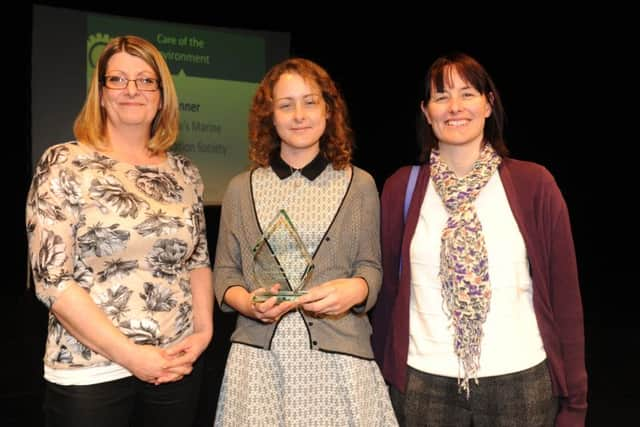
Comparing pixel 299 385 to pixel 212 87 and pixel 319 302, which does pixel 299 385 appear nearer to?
pixel 319 302

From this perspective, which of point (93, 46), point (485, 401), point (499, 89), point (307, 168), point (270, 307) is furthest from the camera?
point (499, 89)

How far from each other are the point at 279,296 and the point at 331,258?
24 cm

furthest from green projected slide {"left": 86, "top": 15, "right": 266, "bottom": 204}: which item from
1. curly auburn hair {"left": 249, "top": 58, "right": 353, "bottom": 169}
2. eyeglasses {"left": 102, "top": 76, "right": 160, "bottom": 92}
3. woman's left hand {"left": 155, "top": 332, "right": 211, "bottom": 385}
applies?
→ woman's left hand {"left": 155, "top": 332, "right": 211, "bottom": 385}

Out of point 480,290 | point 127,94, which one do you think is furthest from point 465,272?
point 127,94

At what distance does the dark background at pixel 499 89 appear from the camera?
214 inches

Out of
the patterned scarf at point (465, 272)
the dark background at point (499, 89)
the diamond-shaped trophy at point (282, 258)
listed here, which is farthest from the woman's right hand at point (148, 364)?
the dark background at point (499, 89)

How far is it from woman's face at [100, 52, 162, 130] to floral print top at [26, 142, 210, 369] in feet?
0.42

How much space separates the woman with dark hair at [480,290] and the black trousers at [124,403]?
592 mm

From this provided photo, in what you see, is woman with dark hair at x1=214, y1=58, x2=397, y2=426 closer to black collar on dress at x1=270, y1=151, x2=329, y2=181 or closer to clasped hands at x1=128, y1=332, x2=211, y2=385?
black collar on dress at x1=270, y1=151, x2=329, y2=181

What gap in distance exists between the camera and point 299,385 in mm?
1892

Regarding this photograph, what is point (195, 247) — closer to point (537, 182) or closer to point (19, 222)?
point (537, 182)

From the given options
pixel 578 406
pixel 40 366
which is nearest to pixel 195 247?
pixel 578 406

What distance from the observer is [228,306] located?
6.59 ft

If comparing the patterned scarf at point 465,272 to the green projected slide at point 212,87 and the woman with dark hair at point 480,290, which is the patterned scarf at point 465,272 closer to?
the woman with dark hair at point 480,290
